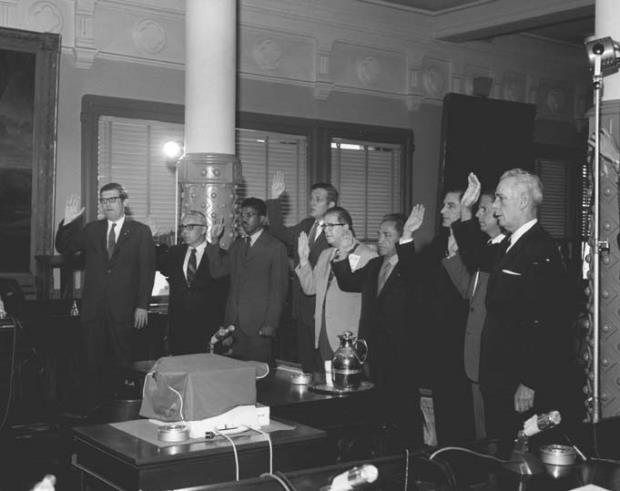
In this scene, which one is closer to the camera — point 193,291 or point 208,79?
point 193,291

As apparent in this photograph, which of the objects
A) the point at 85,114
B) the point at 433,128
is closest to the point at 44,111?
the point at 85,114

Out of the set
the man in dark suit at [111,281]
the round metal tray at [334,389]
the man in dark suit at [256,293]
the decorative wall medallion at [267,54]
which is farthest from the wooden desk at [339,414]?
the decorative wall medallion at [267,54]

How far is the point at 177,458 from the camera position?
257 cm

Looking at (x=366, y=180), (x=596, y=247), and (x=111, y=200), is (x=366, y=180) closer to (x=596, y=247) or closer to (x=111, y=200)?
(x=111, y=200)

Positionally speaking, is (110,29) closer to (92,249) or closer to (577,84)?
(92,249)

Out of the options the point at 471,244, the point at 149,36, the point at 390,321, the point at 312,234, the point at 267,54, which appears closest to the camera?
the point at 471,244

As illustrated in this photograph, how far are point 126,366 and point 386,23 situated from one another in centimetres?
609

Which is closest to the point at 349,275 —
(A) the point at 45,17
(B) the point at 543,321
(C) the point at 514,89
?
(B) the point at 543,321

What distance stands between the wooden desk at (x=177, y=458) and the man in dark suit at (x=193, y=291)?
3.07 metres

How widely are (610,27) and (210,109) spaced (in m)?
3.06

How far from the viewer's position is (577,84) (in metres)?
11.4

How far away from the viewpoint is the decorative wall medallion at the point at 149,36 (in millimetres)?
7746

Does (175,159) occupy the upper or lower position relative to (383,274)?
upper

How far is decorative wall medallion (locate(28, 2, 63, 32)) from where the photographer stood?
280 inches
